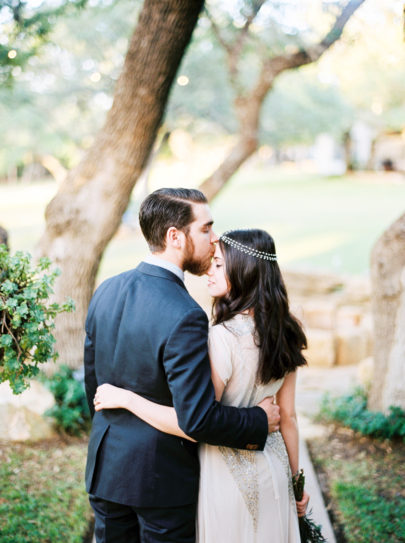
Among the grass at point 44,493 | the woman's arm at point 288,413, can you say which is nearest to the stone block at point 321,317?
the grass at point 44,493

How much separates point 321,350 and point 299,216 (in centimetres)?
1884

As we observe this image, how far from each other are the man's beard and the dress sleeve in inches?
14.1

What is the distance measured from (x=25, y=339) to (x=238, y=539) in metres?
1.32

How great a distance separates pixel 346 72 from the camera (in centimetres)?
3369

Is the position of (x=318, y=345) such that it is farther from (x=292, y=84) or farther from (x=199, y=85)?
(x=292, y=84)

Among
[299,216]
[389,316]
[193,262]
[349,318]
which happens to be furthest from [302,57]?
[299,216]

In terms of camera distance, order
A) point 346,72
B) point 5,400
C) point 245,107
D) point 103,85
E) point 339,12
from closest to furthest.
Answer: point 5,400 < point 339,12 < point 245,107 < point 103,85 < point 346,72

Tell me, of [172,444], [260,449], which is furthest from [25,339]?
[260,449]

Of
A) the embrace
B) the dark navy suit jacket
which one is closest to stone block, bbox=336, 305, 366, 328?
the embrace

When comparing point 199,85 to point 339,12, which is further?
point 199,85

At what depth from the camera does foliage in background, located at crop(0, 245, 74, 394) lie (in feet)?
8.42

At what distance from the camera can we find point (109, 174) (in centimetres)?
535

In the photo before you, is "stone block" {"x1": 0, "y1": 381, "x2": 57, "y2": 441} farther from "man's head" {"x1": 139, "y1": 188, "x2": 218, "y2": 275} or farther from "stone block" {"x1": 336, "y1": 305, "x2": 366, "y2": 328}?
"stone block" {"x1": 336, "y1": 305, "x2": 366, "y2": 328}


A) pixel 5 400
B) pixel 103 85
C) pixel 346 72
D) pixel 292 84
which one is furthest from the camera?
pixel 346 72
